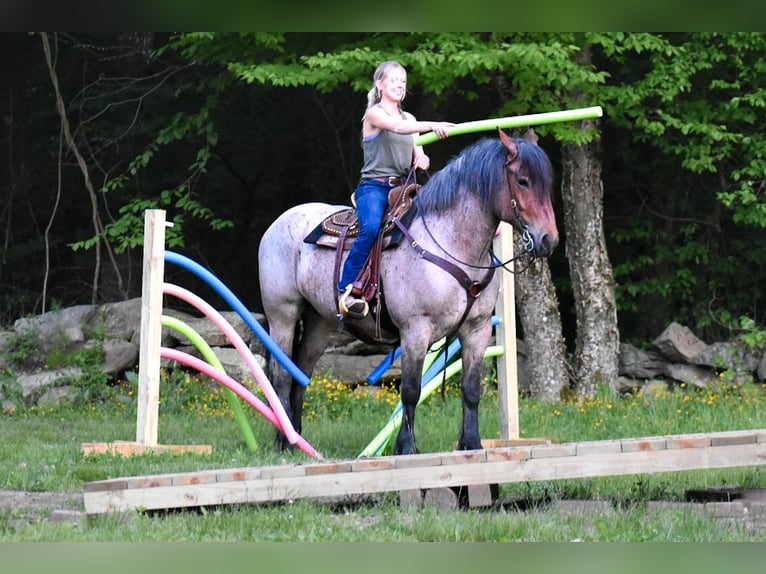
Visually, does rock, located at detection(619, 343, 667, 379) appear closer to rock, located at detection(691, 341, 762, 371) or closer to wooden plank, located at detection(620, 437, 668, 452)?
rock, located at detection(691, 341, 762, 371)

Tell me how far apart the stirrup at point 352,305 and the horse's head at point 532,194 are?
1212mm

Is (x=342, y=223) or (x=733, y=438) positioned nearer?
(x=733, y=438)

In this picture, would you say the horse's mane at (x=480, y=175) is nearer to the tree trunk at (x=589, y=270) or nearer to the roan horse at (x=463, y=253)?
the roan horse at (x=463, y=253)

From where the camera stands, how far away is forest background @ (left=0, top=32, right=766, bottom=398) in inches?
467

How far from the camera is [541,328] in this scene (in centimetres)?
1334

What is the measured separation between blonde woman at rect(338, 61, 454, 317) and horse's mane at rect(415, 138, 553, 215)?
25 centimetres

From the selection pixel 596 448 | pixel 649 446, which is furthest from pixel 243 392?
pixel 649 446

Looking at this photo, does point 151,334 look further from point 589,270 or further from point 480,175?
point 589,270

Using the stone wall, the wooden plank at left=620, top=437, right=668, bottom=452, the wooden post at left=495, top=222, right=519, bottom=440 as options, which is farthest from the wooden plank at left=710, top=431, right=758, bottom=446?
the stone wall

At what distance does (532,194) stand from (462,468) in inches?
72.1

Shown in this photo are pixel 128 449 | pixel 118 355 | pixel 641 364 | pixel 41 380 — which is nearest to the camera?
pixel 128 449

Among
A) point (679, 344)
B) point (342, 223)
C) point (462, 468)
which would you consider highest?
point (342, 223)

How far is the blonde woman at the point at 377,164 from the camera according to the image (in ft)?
24.4

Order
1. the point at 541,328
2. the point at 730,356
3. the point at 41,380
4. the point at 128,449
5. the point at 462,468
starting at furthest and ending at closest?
the point at 730,356, the point at 541,328, the point at 41,380, the point at 128,449, the point at 462,468
